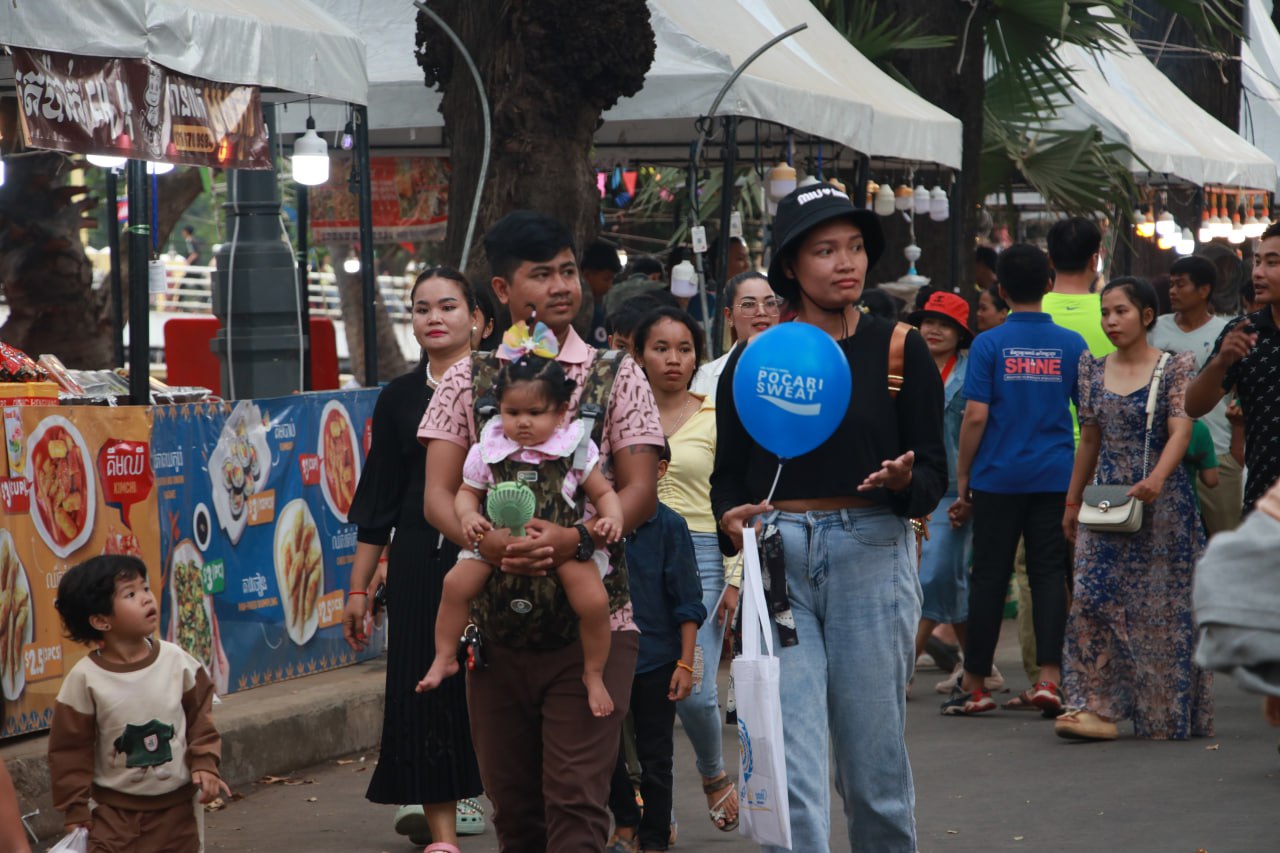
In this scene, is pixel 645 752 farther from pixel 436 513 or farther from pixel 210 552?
pixel 210 552

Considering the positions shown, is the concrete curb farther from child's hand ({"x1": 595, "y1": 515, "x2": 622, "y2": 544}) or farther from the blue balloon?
the blue balloon

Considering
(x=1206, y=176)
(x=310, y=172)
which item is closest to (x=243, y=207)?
(x=310, y=172)

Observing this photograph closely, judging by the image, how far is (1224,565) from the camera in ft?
8.07

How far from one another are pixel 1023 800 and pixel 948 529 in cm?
263

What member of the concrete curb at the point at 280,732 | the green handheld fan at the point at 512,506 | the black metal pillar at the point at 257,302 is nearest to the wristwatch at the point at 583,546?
the green handheld fan at the point at 512,506

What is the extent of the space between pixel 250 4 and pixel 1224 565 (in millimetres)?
6669

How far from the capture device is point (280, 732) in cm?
759

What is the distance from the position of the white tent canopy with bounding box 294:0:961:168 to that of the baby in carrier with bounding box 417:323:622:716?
6027 mm

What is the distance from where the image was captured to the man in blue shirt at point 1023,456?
8484 mm

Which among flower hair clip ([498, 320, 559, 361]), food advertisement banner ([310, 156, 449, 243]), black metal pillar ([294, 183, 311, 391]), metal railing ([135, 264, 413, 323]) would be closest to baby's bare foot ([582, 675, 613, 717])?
flower hair clip ([498, 320, 559, 361])

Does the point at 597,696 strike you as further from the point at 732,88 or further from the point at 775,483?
the point at 732,88

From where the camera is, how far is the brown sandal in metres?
6.28

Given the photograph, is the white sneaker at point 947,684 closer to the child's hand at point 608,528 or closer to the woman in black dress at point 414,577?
Result: the woman in black dress at point 414,577

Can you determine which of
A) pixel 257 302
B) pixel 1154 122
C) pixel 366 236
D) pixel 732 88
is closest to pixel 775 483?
pixel 366 236
